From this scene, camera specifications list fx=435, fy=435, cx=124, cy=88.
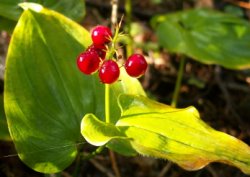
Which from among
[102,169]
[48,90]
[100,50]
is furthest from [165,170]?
[100,50]

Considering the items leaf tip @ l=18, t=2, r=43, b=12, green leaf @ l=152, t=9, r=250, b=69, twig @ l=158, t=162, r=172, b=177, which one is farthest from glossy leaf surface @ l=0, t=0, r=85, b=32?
twig @ l=158, t=162, r=172, b=177

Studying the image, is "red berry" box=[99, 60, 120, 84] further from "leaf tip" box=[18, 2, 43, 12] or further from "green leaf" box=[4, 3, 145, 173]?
"leaf tip" box=[18, 2, 43, 12]

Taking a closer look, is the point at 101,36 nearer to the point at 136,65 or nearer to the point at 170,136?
the point at 136,65

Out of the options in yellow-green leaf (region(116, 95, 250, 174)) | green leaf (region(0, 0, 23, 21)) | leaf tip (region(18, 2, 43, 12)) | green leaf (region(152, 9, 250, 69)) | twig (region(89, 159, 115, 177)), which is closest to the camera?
yellow-green leaf (region(116, 95, 250, 174))

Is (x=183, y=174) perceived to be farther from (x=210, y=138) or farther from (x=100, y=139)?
(x=100, y=139)

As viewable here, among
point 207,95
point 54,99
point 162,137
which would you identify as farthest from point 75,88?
point 207,95

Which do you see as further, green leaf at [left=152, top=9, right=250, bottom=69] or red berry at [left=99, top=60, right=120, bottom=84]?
green leaf at [left=152, top=9, right=250, bottom=69]
